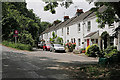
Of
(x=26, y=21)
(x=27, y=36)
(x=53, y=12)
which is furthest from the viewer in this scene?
(x=26, y=21)

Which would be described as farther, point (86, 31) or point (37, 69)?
point (86, 31)

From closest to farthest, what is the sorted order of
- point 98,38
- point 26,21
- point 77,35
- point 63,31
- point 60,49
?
point 98,38
point 60,49
point 77,35
point 26,21
point 63,31

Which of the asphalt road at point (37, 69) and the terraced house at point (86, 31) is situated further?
the terraced house at point (86, 31)

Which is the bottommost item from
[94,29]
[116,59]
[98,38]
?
[116,59]

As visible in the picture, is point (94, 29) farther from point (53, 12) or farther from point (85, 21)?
point (53, 12)

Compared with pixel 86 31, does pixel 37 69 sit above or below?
below

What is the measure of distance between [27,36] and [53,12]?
22.5m

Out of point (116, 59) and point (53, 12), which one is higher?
point (53, 12)

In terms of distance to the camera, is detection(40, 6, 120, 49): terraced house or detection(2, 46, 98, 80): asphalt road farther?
detection(40, 6, 120, 49): terraced house

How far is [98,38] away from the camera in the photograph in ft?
74.5

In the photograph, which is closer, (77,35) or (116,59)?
(116,59)

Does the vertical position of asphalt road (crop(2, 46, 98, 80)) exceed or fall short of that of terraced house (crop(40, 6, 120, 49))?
it falls short

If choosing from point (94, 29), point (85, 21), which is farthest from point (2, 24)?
point (94, 29)

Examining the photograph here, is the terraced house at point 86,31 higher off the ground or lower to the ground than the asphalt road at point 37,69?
higher
